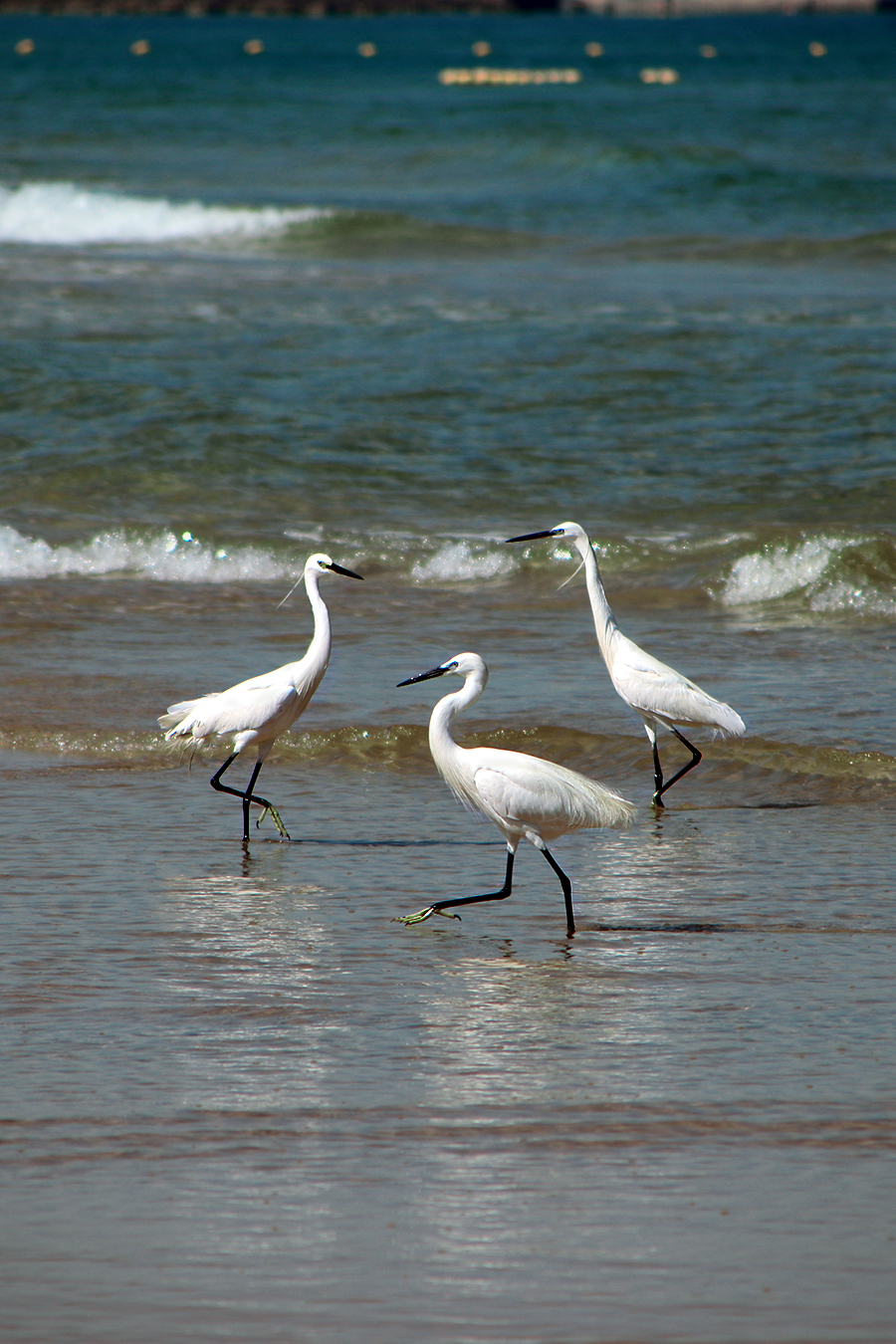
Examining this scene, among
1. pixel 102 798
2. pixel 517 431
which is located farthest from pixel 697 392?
pixel 102 798

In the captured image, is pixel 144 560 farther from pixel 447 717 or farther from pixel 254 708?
pixel 447 717

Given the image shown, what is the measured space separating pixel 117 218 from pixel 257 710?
2222 cm

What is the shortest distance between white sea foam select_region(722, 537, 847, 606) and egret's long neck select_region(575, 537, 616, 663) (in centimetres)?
264

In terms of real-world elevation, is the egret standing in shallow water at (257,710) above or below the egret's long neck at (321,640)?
below

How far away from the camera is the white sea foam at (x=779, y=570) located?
960 cm

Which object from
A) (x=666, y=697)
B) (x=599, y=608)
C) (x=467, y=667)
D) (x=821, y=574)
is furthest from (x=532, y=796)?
(x=821, y=574)

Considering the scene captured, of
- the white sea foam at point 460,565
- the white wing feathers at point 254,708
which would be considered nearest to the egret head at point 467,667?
the white wing feathers at point 254,708

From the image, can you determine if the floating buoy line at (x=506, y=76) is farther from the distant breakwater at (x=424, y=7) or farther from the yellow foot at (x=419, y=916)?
the distant breakwater at (x=424, y=7)

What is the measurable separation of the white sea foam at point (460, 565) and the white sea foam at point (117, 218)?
1560 centimetres

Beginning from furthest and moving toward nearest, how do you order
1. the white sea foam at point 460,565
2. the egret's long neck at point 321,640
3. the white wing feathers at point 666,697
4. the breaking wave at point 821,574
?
the white sea foam at point 460,565
the breaking wave at point 821,574
the white wing feathers at point 666,697
the egret's long neck at point 321,640

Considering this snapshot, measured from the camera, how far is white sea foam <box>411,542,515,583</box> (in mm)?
10047

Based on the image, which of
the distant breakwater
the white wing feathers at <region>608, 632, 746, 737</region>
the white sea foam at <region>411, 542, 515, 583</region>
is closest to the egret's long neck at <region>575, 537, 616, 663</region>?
the white wing feathers at <region>608, 632, 746, 737</region>

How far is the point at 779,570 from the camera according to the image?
9.77m

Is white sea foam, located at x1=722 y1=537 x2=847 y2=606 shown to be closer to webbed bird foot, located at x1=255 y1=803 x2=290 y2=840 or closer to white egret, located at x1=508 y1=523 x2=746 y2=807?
white egret, located at x1=508 y1=523 x2=746 y2=807
